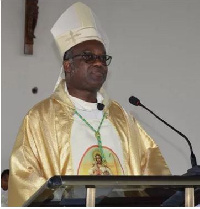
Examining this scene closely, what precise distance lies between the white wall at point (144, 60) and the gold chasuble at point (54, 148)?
2.83 metres

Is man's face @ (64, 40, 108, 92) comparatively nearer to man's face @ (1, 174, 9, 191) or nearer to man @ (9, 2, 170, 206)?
man @ (9, 2, 170, 206)

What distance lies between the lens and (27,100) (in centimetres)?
752

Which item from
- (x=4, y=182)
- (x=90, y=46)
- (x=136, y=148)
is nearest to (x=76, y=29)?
(x=90, y=46)

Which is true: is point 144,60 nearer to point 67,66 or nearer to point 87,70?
point 67,66

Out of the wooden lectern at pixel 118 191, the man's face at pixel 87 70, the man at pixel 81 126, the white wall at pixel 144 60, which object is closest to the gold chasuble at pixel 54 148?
the man at pixel 81 126

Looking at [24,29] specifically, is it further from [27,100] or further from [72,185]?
[72,185]

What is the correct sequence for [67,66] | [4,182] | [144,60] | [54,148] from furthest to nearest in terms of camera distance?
1. [144,60]
2. [4,182]
3. [67,66]
4. [54,148]

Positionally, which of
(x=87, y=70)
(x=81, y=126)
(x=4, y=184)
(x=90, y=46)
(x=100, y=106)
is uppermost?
(x=90, y=46)

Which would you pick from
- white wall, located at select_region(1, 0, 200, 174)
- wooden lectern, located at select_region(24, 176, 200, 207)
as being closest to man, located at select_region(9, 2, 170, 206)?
wooden lectern, located at select_region(24, 176, 200, 207)

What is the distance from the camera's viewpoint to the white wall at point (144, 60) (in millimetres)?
7555

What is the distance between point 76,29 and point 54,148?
2.88ft

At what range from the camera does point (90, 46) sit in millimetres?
4656

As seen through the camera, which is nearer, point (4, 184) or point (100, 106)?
point (100, 106)

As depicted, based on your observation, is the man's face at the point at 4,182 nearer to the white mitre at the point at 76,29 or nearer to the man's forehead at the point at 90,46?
the white mitre at the point at 76,29
